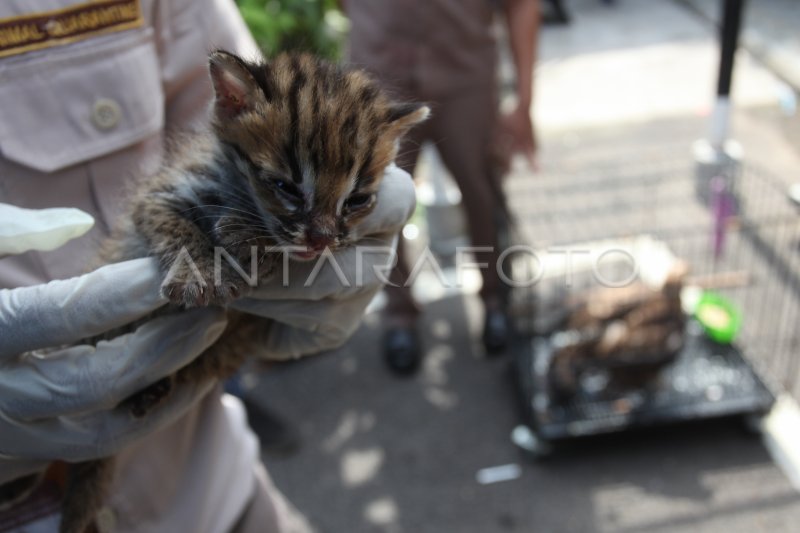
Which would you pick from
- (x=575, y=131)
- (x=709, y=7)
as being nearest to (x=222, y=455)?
(x=575, y=131)

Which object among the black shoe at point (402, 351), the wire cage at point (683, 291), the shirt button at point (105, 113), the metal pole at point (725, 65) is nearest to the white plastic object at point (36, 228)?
the shirt button at point (105, 113)

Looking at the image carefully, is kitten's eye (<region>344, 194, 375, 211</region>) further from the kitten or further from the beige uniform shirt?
the beige uniform shirt

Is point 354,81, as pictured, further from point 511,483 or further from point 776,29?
point 776,29

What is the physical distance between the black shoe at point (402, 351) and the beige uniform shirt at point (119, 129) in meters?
2.52

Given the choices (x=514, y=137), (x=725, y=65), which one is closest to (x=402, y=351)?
(x=514, y=137)

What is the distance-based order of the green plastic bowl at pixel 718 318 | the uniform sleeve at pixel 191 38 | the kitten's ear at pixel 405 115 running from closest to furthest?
the kitten's ear at pixel 405 115, the uniform sleeve at pixel 191 38, the green plastic bowl at pixel 718 318

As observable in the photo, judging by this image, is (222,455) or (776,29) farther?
(776,29)

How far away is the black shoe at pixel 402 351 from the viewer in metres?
4.36

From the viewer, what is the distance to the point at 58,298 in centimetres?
142

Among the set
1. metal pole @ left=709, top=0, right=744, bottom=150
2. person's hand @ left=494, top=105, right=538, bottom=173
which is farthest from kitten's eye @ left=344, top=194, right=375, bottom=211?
metal pole @ left=709, top=0, right=744, bottom=150

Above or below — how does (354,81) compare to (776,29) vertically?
above

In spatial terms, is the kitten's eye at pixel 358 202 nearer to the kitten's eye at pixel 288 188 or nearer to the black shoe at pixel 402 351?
the kitten's eye at pixel 288 188

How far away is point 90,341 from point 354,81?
0.89 metres

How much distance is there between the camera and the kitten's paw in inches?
62.9
